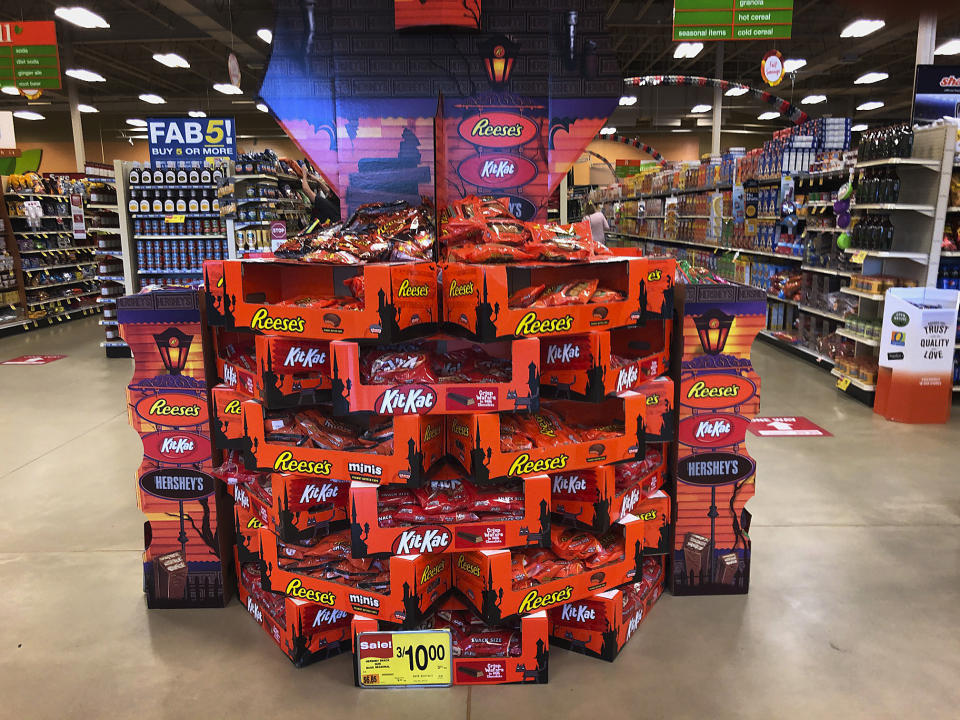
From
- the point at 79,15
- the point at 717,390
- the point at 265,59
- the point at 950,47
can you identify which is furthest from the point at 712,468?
the point at 950,47

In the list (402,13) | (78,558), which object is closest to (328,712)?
(78,558)

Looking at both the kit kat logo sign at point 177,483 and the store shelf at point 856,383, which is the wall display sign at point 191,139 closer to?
the kit kat logo sign at point 177,483

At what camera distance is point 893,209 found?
6.02m

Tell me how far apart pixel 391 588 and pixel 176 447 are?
3.68 ft

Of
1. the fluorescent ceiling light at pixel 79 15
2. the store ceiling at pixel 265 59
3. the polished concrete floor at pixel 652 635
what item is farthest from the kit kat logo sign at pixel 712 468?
the fluorescent ceiling light at pixel 79 15

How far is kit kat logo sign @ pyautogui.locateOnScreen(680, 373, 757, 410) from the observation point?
9.44 feet

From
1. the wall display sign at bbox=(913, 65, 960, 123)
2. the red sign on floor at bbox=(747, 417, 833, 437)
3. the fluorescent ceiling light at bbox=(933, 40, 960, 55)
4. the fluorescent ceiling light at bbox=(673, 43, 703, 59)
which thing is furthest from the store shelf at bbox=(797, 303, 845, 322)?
the fluorescent ceiling light at bbox=(933, 40, 960, 55)

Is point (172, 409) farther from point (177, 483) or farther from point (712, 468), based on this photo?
point (712, 468)

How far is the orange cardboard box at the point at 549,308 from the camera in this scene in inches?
91.4

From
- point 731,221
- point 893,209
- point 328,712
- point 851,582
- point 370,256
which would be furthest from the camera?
point 731,221

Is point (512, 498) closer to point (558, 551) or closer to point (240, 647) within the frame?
point (558, 551)

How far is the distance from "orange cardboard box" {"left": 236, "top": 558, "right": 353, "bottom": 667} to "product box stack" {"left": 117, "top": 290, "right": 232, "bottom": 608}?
36cm

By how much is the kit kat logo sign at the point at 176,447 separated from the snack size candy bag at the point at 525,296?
138 cm

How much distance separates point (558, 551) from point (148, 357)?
1.76 meters
